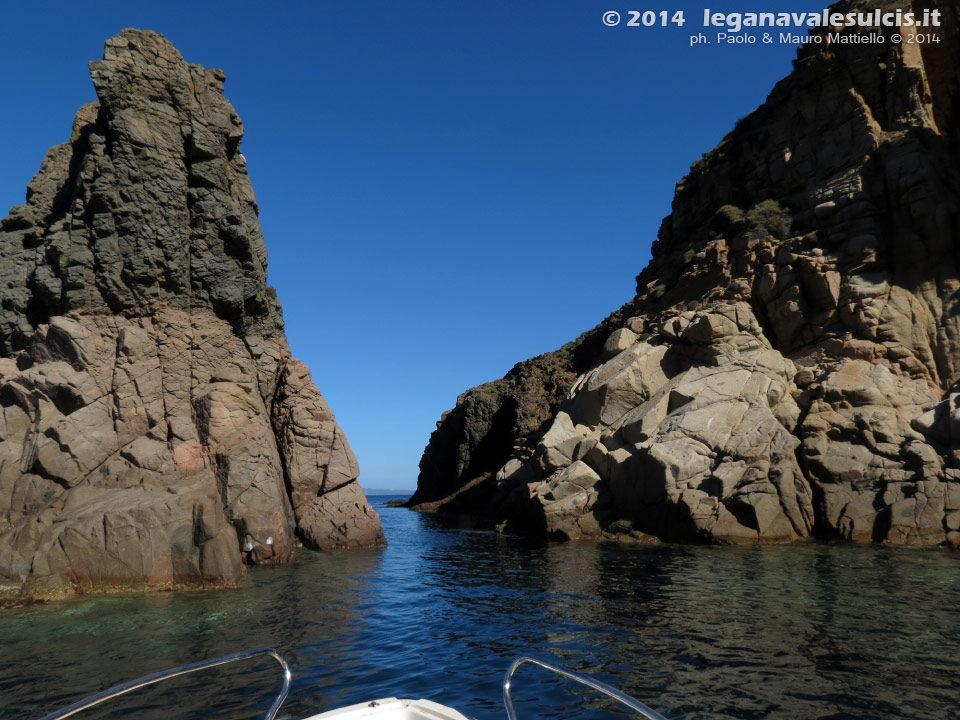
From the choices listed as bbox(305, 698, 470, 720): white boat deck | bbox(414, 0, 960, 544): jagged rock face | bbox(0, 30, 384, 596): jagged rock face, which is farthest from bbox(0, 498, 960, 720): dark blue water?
bbox(414, 0, 960, 544): jagged rock face

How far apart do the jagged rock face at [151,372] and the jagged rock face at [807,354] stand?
13519mm

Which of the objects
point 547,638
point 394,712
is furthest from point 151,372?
point 394,712

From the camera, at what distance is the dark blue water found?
9.25 m

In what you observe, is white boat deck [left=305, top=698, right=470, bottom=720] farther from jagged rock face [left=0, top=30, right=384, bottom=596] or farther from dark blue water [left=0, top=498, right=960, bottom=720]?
jagged rock face [left=0, top=30, right=384, bottom=596]

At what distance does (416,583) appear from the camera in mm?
20062

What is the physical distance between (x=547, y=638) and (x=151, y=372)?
18250 millimetres

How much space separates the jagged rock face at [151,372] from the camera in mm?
18062

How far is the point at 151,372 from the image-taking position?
925 inches

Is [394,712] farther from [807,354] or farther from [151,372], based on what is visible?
[807,354]

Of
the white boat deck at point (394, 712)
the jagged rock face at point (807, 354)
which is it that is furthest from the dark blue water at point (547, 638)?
the jagged rock face at point (807, 354)

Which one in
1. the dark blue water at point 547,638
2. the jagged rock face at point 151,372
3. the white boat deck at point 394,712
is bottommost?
the dark blue water at point 547,638

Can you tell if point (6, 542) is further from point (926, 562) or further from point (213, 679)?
point (926, 562)

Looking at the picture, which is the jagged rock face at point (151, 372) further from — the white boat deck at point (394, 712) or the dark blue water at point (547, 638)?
the white boat deck at point (394, 712)

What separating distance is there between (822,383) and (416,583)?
20894 millimetres
